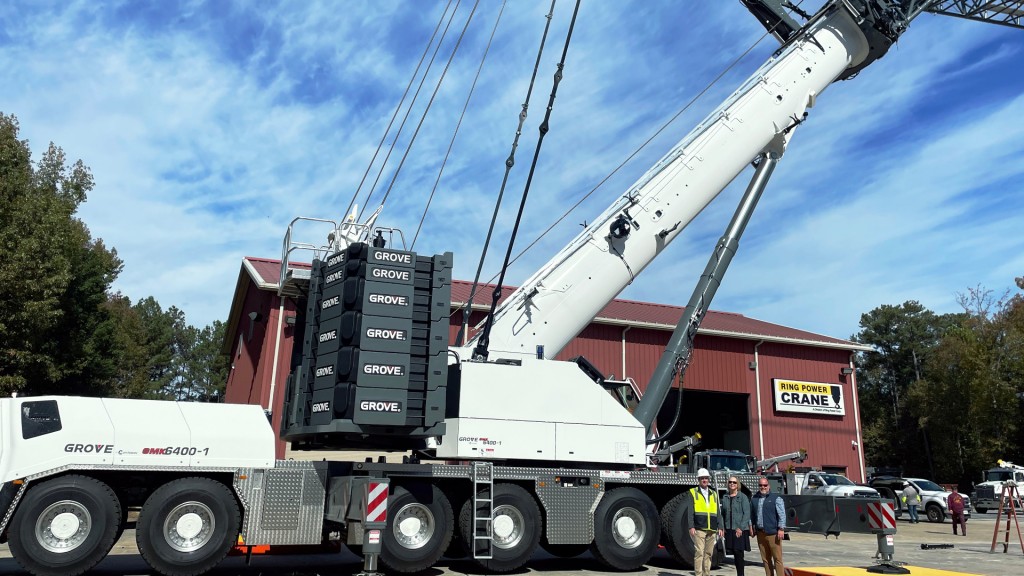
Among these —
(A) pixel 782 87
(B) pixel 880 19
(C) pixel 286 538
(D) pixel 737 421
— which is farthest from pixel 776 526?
(D) pixel 737 421

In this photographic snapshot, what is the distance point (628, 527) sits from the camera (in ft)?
40.6

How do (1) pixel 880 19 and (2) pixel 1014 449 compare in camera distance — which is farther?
(2) pixel 1014 449

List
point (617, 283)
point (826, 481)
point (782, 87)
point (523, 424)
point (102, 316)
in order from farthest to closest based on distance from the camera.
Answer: point (102, 316) < point (826, 481) < point (782, 87) < point (617, 283) < point (523, 424)

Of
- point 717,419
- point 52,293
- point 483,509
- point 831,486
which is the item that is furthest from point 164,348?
point 483,509

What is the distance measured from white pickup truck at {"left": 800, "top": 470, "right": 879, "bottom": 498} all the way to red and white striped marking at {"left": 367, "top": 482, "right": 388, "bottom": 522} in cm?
1879

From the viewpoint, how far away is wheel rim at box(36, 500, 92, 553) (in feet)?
30.8

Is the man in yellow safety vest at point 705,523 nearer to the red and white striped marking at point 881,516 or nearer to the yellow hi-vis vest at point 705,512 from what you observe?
Result: the yellow hi-vis vest at point 705,512

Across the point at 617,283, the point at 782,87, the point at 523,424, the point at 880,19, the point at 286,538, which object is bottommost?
the point at 286,538

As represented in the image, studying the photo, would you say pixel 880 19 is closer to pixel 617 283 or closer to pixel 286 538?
pixel 617 283

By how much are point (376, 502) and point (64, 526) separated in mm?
3969

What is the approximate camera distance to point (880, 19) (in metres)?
15.9

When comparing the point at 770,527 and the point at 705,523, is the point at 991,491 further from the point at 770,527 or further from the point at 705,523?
the point at 705,523

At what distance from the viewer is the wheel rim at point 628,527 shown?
40.2ft

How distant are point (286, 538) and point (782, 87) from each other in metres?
12.6
